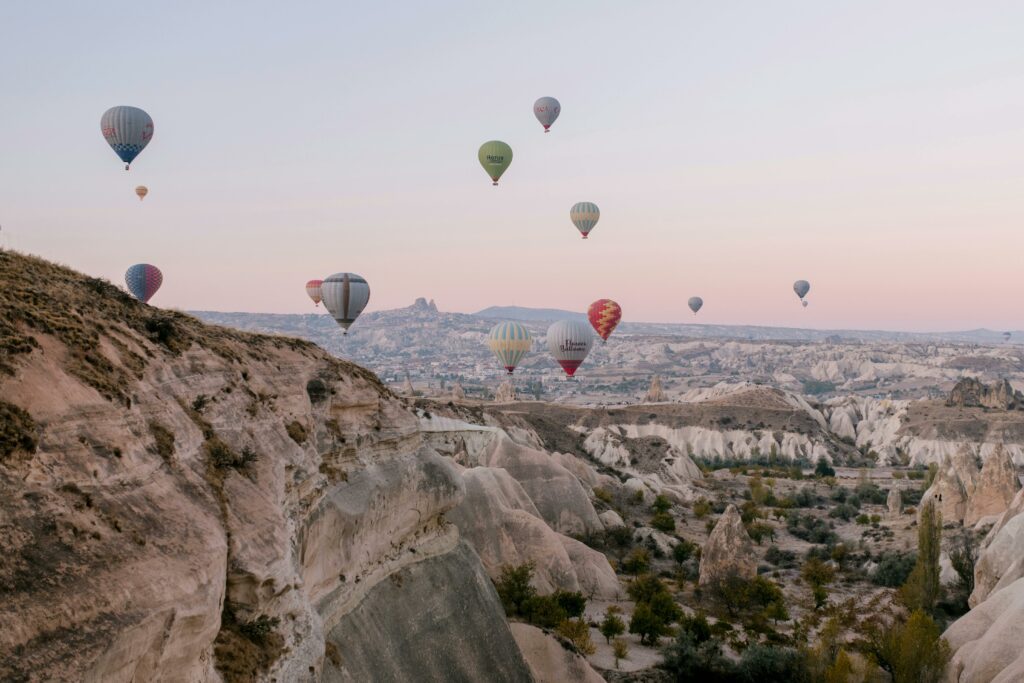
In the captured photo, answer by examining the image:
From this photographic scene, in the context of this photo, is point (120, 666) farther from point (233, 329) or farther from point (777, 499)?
point (777, 499)

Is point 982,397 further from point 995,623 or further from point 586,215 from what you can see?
point 995,623

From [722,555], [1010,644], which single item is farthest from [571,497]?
[1010,644]

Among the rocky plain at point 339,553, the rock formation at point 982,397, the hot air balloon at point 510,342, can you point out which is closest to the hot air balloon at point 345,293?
the rocky plain at point 339,553

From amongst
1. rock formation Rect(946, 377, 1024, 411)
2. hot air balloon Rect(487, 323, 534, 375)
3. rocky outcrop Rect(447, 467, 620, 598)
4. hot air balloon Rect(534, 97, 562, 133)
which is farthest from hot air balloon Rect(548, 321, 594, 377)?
rock formation Rect(946, 377, 1024, 411)

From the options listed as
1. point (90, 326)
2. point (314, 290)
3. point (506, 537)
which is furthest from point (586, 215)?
point (90, 326)

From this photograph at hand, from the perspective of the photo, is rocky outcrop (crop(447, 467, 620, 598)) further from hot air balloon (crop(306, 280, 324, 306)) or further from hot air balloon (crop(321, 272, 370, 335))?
hot air balloon (crop(306, 280, 324, 306))
